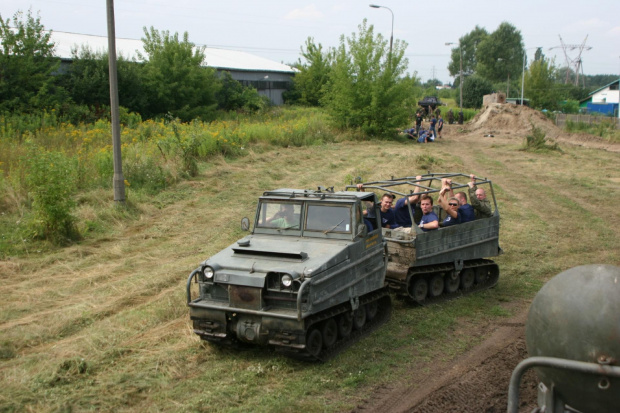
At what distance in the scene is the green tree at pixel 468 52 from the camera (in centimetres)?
11588

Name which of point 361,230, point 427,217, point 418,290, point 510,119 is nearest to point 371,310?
point 361,230

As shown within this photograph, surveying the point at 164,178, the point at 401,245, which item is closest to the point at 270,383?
the point at 401,245

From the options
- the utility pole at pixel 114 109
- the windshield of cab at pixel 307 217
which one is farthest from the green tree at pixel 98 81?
the windshield of cab at pixel 307 217

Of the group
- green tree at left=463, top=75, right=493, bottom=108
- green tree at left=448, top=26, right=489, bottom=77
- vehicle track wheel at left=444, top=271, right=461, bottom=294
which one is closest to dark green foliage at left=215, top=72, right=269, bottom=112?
vehicle track wheel at left=444, top=271, right=461, bottom=294

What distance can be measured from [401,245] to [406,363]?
2804 mm

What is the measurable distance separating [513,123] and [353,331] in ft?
124

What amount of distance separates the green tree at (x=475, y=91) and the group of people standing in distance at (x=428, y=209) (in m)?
64.1

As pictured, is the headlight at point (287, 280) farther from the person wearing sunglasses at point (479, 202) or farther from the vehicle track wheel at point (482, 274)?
the person wearing sunglasses at point (479, 202)

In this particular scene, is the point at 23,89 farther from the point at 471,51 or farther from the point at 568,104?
the point at 471,51

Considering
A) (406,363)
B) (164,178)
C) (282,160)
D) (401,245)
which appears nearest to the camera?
(406,363)

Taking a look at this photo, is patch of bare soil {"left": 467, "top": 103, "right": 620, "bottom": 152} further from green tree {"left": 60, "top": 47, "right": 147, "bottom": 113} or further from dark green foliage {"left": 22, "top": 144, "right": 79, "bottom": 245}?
dark green foliage {"left": 22, "top": 144, "right": 79, "bottom": 245}

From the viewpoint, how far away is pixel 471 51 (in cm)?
11819

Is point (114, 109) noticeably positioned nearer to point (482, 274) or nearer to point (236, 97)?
point (482, 274)

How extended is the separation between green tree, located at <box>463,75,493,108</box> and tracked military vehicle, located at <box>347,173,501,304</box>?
63.8 meters
